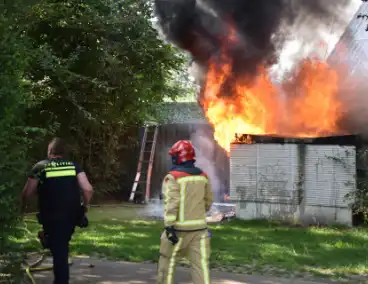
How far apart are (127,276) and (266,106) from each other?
252 inches

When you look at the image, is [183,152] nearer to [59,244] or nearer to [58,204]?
[58,204]

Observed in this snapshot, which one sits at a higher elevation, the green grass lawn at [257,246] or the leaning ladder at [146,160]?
the leaning ladder at [146,160]

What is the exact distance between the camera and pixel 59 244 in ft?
15.5

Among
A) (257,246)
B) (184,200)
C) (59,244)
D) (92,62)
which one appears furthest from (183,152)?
(92,62)

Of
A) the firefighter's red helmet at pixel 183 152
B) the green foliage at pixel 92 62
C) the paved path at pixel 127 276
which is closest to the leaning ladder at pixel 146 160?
the green foliage at pixel 92 62

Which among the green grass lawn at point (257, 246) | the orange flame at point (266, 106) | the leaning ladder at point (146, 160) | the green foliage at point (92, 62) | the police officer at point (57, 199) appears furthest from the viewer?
the leaning ladder at point (146, 160)

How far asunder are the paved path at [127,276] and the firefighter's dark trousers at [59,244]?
2.91 feet

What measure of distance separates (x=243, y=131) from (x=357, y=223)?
3.20m

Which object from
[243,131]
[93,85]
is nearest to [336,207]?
Answer: [243,131]

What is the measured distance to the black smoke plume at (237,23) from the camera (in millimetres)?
11719

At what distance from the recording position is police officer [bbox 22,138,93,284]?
471 cm

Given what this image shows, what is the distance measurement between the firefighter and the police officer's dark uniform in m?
0.94

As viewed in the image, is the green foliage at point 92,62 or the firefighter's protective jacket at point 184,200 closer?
the firefighter's protective jacket at point 184,200

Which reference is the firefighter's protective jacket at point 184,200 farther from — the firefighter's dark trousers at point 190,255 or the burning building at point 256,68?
the burning building at point 256,68
